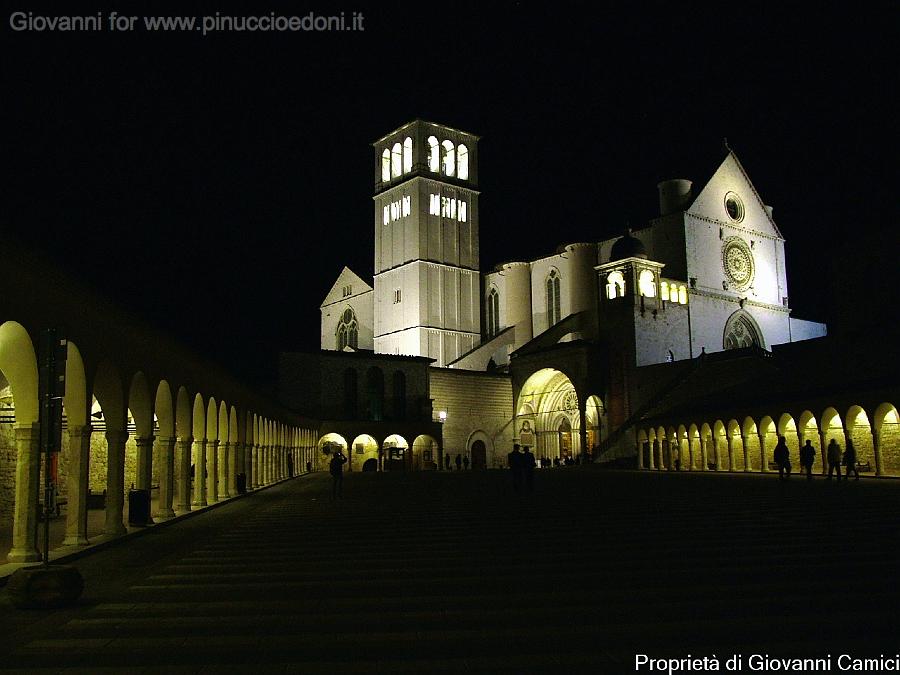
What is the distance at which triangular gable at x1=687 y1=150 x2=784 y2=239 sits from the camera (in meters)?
59.4

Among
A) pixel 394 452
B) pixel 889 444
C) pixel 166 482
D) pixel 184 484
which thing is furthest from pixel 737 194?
pixel 166 482

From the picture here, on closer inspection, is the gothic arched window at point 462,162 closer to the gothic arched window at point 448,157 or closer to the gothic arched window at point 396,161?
the gothic arched window at point 448,157

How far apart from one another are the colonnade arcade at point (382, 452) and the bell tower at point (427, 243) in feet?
32.5

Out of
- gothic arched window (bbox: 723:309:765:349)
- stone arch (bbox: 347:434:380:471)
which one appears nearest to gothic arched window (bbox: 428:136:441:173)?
stone arch (bbox: 347:434:380:471)

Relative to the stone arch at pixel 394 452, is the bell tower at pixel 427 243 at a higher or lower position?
higher

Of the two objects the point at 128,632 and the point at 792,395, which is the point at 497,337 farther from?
the point at 128,632

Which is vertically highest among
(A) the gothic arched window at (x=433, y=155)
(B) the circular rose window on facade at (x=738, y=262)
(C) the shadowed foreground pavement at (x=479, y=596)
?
(A) the gothic arched window at (x=433, y=155)

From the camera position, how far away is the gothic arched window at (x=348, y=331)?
74312 millimetres

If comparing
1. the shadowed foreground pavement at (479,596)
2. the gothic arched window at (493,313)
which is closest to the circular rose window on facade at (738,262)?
the gothic arched window at (493,313)

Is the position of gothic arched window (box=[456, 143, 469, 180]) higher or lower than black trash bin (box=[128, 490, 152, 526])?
higher

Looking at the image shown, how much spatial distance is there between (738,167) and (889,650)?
2371 inches

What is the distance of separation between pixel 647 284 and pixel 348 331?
29.1 m

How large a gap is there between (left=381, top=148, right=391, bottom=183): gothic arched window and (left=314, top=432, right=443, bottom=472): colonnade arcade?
81.0ft

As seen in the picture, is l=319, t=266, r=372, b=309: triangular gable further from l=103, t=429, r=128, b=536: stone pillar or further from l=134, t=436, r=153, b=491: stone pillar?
l=103, t=429, r=128, b=536: stone pillar
